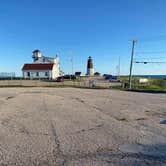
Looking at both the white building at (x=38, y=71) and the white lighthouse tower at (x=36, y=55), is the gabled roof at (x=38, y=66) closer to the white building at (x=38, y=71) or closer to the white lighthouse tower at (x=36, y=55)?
the white building at (x=38, y=71)

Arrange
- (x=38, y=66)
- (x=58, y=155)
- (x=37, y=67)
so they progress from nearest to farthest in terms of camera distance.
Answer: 1. (x=58, y=155)
2. (x=37, y=67)
3. (x=38, y=66)

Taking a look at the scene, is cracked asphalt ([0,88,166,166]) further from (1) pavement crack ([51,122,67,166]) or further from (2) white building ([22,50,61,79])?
(2) white building ([22,50,61,79])

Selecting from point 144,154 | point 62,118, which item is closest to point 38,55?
point 62,118

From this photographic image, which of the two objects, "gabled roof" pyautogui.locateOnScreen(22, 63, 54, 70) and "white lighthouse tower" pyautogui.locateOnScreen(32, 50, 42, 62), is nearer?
"gabled roof" pyautogui.locateOnScreen(22, 63, 54, 70)

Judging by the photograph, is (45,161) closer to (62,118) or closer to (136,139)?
(136,139)

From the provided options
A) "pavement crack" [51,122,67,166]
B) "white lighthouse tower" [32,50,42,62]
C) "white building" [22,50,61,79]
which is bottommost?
"pavement crack" [51,122,67,166]

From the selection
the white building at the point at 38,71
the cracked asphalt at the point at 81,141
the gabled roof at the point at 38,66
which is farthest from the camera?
the gabled roof at the point at 38,66

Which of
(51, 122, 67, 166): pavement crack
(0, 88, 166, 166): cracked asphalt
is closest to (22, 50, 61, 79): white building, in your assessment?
(0, 88, 166, 166): cracked asphalt

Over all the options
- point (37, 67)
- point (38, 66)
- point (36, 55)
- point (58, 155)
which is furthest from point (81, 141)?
point (36, 55)

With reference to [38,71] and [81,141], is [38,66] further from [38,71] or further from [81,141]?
[81,141]

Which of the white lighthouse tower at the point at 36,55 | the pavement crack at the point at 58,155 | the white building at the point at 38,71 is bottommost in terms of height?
the pavement crack at the point at 58,155

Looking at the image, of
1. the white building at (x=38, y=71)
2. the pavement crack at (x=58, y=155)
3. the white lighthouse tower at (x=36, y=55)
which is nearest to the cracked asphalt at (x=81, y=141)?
the pavement crack at (x=58, y=155)

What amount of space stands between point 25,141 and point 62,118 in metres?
2.42

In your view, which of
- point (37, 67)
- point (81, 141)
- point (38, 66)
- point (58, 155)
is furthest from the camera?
point (38, 66)
